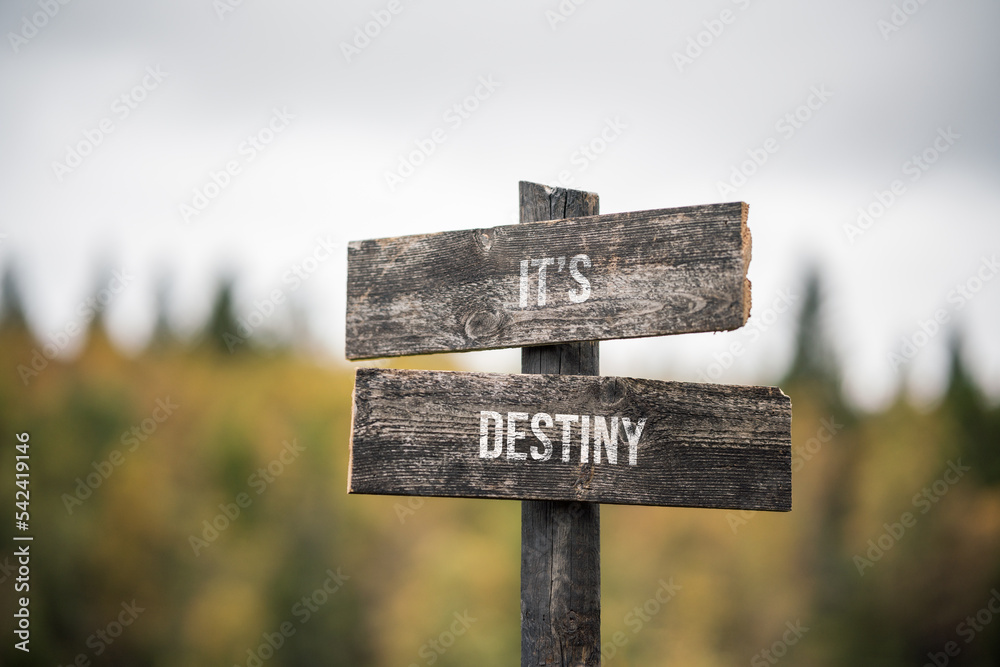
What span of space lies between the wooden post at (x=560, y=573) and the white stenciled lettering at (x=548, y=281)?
5.6 inches

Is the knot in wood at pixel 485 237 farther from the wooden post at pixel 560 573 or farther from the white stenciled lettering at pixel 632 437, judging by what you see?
the white stenciled lettering at pixel 632 437

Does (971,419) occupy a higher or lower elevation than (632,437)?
higher

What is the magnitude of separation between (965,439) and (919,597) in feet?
13.0

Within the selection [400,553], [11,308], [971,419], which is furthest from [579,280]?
[11,308]

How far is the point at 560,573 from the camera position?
1981 millimetres

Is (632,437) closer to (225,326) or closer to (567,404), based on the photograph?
(567,404)

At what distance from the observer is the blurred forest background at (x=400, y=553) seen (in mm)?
16703

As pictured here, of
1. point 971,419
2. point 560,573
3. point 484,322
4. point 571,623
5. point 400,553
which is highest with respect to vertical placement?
point 971,419

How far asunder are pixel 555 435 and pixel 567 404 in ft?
0.25

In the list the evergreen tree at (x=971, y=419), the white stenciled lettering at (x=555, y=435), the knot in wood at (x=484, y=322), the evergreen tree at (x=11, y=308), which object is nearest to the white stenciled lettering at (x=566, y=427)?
the white stenciled lettering at (x=555, y=435)

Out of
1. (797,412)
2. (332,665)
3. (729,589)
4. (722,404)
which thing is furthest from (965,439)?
(722,404)

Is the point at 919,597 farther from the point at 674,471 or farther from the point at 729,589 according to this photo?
the point at 674,471

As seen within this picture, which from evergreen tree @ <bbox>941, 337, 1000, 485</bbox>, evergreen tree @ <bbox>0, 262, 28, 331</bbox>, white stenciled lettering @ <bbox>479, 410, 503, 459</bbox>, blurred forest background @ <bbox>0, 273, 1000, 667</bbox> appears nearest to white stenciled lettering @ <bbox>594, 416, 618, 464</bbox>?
white stenciled lettering @ <bbox>479, 410, 503, 459</bbox>

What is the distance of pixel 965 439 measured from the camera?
19.5 metres
